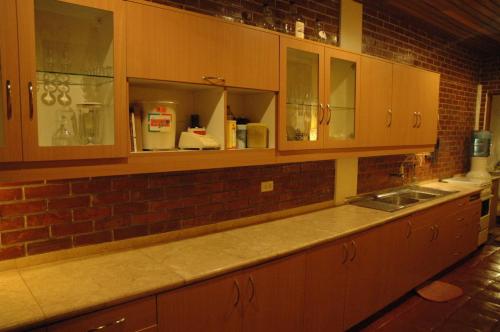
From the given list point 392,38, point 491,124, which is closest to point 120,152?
point 392,38

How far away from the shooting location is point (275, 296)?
203cm

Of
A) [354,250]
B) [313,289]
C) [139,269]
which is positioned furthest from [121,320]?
[354,250]

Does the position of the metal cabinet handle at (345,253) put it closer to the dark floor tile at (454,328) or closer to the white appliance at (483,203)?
the dark floor tile at (454,328)

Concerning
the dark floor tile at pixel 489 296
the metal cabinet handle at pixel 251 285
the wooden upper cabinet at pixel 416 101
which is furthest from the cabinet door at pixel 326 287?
the dark floor tile at pixel 489 296

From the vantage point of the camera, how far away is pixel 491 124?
5660mm

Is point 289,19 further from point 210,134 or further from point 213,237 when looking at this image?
point 213,237

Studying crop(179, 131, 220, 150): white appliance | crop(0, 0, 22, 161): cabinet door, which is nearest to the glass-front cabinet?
crop(179, 131, 220, 150): white appliance

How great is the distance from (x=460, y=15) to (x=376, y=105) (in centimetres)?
156

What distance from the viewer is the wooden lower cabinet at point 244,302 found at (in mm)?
1635

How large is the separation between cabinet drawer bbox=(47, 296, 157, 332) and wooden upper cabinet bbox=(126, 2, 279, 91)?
39.9 inches

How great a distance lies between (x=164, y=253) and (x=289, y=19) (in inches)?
74.8

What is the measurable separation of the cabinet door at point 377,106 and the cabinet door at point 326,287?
1043 mm

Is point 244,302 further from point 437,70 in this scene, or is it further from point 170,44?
point 437,70

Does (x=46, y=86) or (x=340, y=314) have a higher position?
(x=46, y=86)
